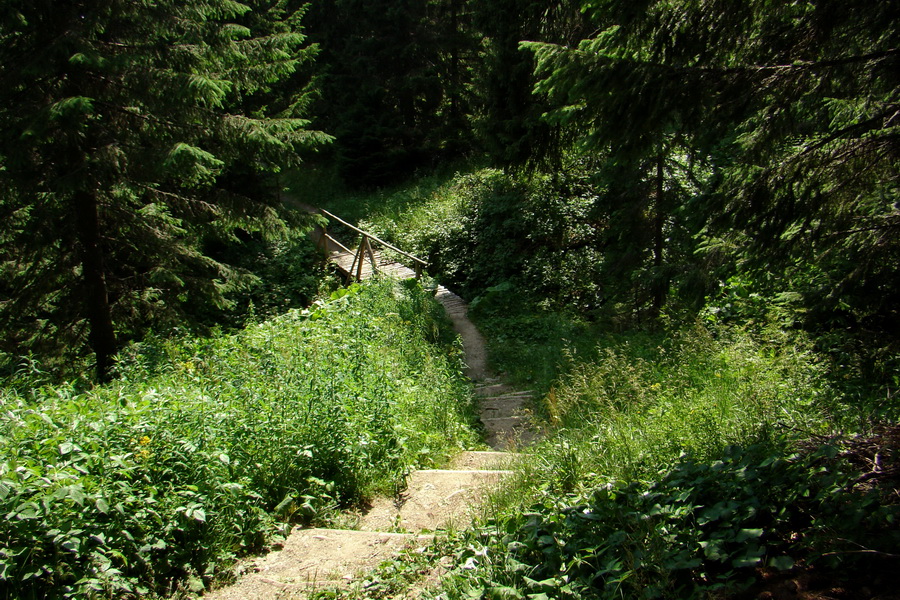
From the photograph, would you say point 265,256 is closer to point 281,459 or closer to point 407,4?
point 407,4

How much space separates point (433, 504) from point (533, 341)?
7.36 m

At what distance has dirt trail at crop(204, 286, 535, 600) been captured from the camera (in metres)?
3.33

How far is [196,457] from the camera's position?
376 centimetres

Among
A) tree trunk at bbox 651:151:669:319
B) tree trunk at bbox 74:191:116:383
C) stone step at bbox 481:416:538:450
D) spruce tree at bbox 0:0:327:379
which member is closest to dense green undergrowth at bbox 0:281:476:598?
stone step at bbox 481:416:538:450

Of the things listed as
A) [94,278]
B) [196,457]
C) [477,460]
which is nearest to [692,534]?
[196,457]

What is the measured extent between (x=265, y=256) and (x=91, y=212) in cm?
1015

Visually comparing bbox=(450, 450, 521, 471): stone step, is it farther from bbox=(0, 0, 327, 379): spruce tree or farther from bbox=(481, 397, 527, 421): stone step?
bbox=(0, 0, 327, 379): spruce tree

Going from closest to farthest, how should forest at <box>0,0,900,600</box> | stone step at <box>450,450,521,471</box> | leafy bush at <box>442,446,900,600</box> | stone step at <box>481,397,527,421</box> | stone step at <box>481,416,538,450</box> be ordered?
leafy bush at <box>442,446,900,600</box> < forest at <box>0,0,900,600</box> < stone step at <box>450,450,521,471</box> < stone step at <box>481,416,538,450</box> < stone step at <box>481,397,527,421</box>

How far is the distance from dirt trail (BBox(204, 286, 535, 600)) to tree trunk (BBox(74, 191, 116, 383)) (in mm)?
6918

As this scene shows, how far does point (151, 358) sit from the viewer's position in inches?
287

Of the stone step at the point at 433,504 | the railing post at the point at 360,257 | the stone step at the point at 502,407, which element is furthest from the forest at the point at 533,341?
the railing post at the point at 360,257

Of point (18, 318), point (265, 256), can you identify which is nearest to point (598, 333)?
point (18, 318)

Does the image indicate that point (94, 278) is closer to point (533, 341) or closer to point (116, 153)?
point (116, 153)

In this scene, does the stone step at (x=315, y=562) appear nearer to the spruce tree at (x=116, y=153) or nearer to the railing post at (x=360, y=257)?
the spruce tree at (x=116, y=153)
